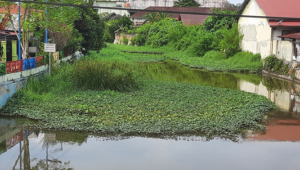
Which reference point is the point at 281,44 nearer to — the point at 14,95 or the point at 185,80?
the point at 185,80

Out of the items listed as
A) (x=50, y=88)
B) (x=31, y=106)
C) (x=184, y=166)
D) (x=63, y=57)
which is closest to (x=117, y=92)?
(x=50, y=88)

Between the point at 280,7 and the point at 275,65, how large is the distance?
21.7 ft

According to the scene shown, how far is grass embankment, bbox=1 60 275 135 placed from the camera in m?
11.1

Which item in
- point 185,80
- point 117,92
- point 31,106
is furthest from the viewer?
point 185,80

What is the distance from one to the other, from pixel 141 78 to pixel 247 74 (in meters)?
11.2

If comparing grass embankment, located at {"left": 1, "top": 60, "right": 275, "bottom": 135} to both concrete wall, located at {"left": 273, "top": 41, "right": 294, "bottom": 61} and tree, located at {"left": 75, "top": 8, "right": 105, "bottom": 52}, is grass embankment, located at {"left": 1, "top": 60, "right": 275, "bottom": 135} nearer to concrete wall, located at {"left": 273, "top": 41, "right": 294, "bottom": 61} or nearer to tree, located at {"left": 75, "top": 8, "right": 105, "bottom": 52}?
concrete wall, located at {"left": 273, "top": 41, "right": 294, "bottom": 61}

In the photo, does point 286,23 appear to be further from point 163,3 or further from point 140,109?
point 163,3

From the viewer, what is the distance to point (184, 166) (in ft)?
27.5

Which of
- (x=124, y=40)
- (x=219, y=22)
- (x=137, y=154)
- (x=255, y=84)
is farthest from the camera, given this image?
(x=124, y=40)

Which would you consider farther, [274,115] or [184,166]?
[274,115]

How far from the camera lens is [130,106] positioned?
13195mm

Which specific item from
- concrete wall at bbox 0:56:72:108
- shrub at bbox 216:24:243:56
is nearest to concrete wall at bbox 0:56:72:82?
concrete wall at bbox 0:56:72:108

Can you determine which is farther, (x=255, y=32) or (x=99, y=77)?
(x=255, y=32)

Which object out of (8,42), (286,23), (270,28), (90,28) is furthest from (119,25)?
(8,42)
